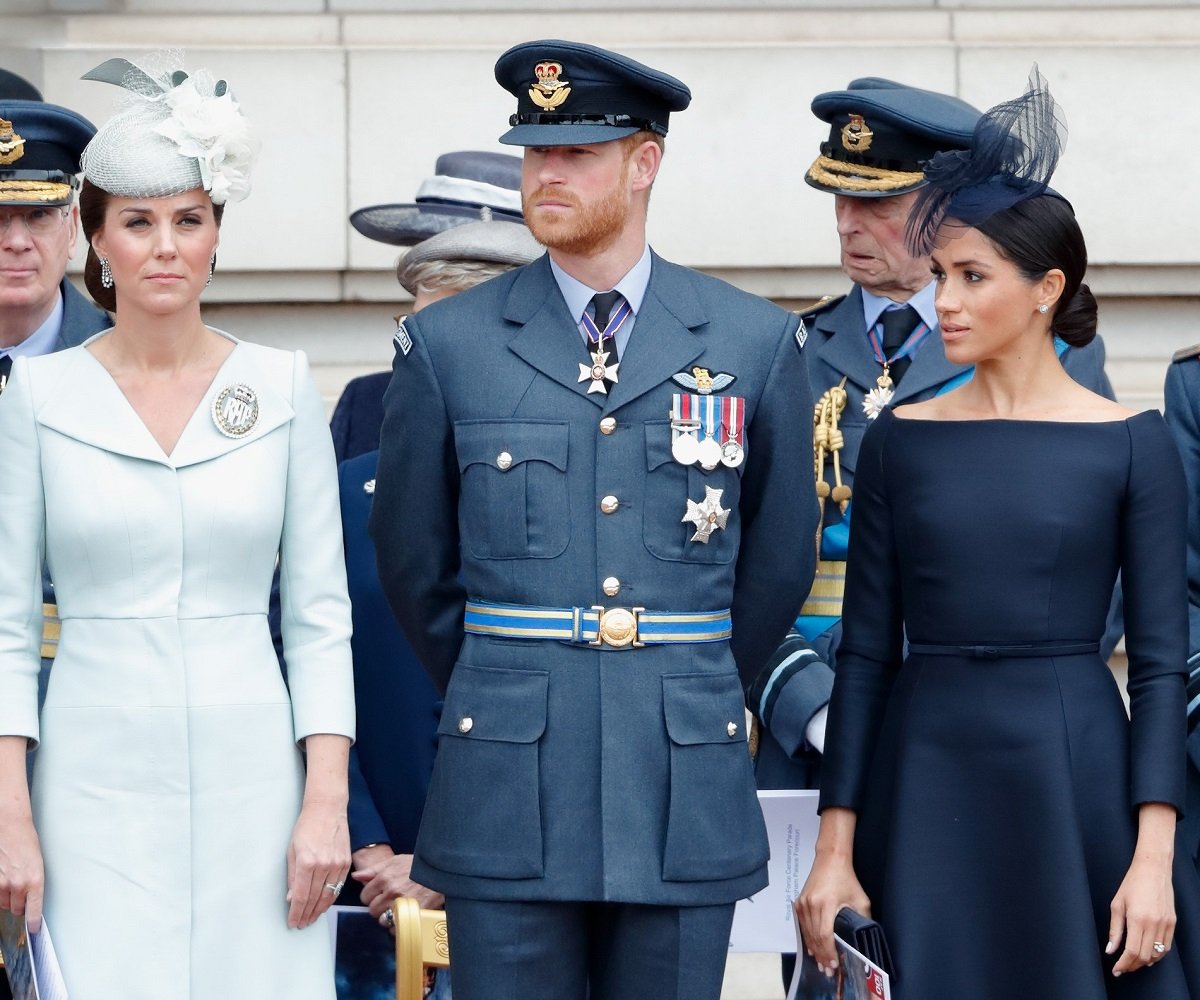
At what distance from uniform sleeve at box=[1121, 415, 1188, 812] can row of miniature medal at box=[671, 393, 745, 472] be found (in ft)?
1.89

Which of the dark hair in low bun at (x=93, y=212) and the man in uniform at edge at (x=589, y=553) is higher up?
the dark hair in low bun at (x=93, y=212)

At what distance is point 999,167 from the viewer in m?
3.50

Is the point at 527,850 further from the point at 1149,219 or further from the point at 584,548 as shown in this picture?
the point at 1149,219

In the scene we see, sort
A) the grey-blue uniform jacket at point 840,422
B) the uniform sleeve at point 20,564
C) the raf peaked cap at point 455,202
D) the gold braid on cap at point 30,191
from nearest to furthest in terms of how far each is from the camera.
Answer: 1. the uniform sleeve at point 20,564
2. the grey-blue uniform jacket at point 840,422
3. the gold braid on cap at point 30,191
4. the raf peaked cap at point 455,202

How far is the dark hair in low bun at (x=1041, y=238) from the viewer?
348 centimetres

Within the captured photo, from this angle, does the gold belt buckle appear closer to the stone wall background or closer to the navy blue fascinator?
the navy blue fascinator

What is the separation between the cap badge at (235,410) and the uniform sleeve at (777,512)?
0.74 meters

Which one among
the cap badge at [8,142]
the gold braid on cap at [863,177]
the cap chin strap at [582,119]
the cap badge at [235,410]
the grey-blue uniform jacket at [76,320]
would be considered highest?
the cap chin strap at [582,119]

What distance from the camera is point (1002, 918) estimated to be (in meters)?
3.35

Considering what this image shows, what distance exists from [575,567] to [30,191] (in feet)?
4.70

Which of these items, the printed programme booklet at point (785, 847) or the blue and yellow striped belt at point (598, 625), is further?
the printed programme booklet at point (785, 847)

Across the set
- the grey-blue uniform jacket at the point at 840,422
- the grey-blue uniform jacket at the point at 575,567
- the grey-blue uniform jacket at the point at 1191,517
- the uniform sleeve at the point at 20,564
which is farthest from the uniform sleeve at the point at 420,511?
the grey-blue uniform jacket at the point at 1191,517

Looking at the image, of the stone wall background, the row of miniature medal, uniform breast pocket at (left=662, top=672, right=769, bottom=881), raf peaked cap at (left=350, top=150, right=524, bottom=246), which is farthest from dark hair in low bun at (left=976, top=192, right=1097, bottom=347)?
the stone wall background

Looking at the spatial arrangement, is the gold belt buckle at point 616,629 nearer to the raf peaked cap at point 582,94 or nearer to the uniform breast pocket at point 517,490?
the uniform breast pocket at point 517,490
